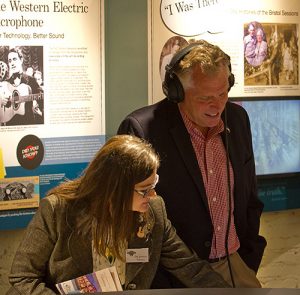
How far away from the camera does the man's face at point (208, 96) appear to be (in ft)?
7.39

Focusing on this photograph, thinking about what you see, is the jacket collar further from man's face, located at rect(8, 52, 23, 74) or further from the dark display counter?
the dark display counter

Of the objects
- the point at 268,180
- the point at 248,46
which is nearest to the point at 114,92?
the point at 248,46

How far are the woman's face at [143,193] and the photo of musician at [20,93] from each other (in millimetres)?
1089

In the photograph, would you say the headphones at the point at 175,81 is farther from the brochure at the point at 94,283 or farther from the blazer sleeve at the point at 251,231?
the brochure at the point at 94,283

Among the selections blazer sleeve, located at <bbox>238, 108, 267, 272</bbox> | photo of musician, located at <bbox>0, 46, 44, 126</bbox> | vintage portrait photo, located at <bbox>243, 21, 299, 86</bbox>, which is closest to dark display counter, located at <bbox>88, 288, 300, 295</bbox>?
blazer sleeve, located at <bbox>238, 108, 267, 272</bbox>

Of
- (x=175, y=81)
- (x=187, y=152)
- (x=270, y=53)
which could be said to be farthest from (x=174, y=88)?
(x=270, y=53)

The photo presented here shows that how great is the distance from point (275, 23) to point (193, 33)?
1.79ft

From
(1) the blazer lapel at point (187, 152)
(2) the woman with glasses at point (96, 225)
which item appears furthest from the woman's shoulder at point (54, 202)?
(1) the blazer lapel at point (187, 152)

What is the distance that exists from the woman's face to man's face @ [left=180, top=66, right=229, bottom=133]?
38 centimetres

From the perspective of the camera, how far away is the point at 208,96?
2.26 m

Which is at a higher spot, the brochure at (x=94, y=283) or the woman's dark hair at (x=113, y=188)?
the woman's dark hair at (x=113, y=188)

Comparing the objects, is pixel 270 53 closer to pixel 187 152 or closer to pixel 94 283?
pixel 187 152

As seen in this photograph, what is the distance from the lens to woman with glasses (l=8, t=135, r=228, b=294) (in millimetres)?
1977

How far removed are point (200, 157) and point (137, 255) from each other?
18.0 inches
